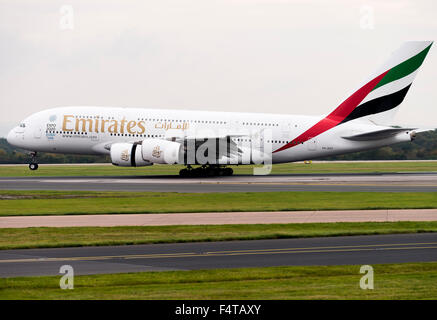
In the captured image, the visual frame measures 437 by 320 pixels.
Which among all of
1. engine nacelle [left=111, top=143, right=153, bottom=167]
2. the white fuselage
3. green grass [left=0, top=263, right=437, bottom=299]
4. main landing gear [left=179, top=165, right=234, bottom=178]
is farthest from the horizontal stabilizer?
green grass [left=0, top=263, right=437, bottom=299]

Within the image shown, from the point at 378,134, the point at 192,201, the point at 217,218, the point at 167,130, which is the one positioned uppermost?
the point at 167,130

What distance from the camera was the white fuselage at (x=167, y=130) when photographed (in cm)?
5372

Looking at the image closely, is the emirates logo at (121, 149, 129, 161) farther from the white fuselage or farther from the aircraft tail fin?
the aircraft tail fin

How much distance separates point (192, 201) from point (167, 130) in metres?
19.3

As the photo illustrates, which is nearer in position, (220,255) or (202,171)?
(220,255)

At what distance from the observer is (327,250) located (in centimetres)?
2050

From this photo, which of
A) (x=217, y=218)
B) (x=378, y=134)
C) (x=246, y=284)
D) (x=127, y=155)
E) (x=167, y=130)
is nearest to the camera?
(x=246, y=284)

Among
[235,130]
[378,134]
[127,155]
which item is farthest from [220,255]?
[378,134]

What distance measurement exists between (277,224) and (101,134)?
1182 inches

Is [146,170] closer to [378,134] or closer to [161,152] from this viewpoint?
[161,152]

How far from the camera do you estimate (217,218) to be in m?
28.4

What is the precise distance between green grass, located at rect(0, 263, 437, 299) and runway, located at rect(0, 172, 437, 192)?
80.8 feet

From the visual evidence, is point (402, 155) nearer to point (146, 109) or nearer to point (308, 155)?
point (308, 155)

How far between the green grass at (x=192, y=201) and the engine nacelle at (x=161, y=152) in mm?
11439
